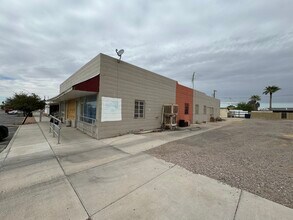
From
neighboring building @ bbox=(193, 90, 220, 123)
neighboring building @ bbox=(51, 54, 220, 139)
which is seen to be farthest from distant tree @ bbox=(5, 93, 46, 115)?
neighboring building @ bbox=(193, 90, 220, 123)

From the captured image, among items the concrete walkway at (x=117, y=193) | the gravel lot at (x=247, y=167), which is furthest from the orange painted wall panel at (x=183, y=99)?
the concrete walkway at (x=117, y=193)

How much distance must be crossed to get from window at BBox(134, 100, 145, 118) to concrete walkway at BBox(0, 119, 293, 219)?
612 centimetres

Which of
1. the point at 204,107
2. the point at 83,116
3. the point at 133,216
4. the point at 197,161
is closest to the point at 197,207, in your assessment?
the point at 133,216

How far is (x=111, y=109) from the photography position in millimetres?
9266

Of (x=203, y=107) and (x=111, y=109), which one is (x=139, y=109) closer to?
(x=111, y=109)

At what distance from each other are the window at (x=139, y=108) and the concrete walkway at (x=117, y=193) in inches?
241

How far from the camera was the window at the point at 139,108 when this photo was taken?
11.2 m

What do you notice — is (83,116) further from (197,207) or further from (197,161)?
(197,207)

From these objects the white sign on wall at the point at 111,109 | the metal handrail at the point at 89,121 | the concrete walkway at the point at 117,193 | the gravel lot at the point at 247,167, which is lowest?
the concrete walkway at the point at 117,193

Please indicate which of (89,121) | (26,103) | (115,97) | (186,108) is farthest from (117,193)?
(26,103)

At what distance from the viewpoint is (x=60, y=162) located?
505 cm

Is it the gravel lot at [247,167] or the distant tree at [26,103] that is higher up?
the distant tree at [26,103]

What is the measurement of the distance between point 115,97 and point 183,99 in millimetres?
9724

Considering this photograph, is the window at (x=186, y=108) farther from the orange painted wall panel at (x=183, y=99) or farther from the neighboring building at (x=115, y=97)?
the neighboring building at (x=115, y=97)
